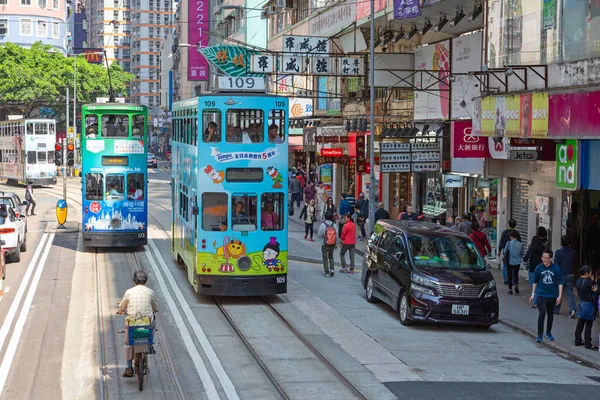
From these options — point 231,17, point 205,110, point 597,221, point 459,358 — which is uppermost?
point 231,17

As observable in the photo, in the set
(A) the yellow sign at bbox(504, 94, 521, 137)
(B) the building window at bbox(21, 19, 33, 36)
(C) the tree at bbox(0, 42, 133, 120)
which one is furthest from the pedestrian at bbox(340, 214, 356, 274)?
(B) the building window at bbox(21, 19, 33, 36)

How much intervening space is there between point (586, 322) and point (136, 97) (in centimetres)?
14984

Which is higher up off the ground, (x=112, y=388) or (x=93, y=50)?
(x=93, y=50)

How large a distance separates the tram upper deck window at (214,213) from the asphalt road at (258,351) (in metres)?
1.75

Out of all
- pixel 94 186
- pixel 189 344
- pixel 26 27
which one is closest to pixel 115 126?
pixel 94 186

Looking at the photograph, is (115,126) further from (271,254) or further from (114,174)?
(271,254)

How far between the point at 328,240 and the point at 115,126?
787cm

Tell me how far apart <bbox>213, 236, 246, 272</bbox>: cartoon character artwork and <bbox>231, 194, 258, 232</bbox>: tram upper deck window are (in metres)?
0.29

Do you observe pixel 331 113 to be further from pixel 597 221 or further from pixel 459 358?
pixel 459 358

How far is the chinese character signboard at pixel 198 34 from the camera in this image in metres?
94.8

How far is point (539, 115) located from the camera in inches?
838

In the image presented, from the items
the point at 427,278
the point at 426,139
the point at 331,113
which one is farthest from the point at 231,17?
the point at 427,278

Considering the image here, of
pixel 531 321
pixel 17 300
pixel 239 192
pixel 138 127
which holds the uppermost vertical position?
pixel 138 127

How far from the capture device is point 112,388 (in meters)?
13.6
